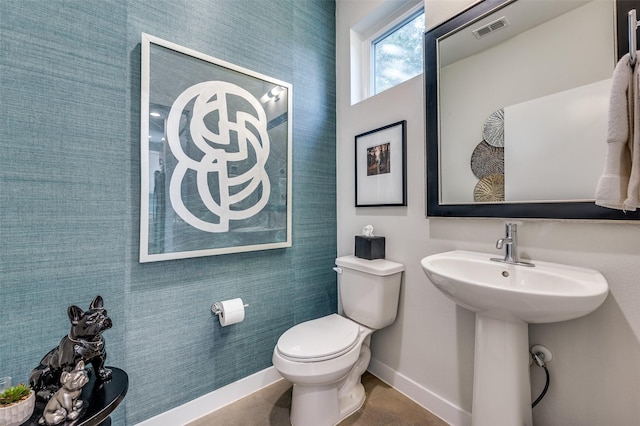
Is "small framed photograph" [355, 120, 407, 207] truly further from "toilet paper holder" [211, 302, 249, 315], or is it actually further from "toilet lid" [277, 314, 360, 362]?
"toilet paper holder" [211, 302, 249, 315]

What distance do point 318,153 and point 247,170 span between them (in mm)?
580

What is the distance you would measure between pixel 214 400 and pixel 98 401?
2.33ft

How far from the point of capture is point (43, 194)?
3.43ft

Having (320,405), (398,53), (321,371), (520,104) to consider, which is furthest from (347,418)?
(398,53)

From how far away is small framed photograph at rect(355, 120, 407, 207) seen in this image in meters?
1.59

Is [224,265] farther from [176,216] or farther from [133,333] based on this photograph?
[133,333]

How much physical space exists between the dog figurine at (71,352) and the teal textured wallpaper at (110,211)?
23cm

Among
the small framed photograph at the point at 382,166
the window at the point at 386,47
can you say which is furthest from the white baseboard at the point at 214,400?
the window at the point at 386,47

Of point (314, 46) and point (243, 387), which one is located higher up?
point (314, 46)

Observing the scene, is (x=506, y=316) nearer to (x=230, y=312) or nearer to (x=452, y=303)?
(x=452, y=303)

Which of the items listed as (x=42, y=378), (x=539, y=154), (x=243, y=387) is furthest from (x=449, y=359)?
(x=42, y=378)

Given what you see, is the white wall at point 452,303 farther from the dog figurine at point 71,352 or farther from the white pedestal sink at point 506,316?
the dog figurine at point 71,352

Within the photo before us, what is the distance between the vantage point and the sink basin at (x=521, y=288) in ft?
2.54

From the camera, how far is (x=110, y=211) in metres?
1.18
